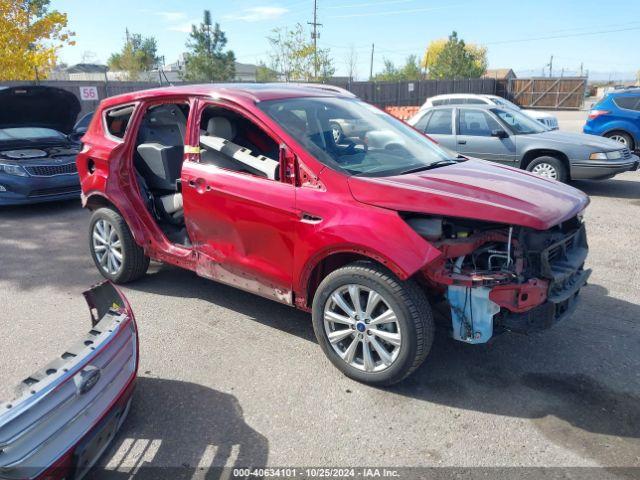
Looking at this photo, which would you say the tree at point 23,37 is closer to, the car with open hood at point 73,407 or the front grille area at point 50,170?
the front grille area at point 50,170

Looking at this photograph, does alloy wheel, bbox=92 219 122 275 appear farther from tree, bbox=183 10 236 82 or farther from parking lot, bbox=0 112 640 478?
tree, bbox=183 10 236 82

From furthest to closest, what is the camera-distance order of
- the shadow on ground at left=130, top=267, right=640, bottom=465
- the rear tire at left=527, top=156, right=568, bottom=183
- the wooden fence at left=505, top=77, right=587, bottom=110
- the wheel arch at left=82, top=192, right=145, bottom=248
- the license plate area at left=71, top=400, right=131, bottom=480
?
the wooden fence at left=505, top=77, right=587, bottom=110 → the rear tire at left=527, top=156, right=568, bottom=183 → the wheel arch at left=82, top=192, right=145, bottom=248 → the shadow on ground at left=130, top=267, right=640, bottom=465 → the license plate area at left=71, top=400, right=131, bottom=480

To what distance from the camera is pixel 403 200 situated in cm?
308

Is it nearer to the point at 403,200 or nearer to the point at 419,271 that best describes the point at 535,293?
the point at 419,271

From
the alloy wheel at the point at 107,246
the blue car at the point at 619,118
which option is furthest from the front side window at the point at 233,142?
the blue car at the point at 619,118

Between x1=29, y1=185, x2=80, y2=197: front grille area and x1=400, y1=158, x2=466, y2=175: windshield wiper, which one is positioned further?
x1=29, y1=185, x2=80, y2=197: front grille area

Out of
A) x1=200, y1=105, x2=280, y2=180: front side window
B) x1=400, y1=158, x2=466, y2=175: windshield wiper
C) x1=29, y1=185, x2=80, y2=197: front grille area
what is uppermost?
x1=200, y1=105, x2=280, y2=180: front side window

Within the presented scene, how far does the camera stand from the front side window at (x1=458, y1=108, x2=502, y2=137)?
9148 millimetres

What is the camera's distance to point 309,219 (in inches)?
132

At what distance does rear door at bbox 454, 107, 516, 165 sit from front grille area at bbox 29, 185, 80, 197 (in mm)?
6649

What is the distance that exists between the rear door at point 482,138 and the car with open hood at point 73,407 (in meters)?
7.63

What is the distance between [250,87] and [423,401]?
2.77m

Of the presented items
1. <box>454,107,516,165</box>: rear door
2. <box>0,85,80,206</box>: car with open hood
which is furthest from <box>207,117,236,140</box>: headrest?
<box>454,107,516,165</box>: rear door

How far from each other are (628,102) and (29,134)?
12767 mm
